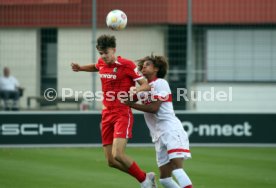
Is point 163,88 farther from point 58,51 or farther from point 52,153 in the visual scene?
point 58,51

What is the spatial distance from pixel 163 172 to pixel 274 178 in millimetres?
3064

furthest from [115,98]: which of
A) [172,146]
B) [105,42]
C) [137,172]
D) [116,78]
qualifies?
[172,146]

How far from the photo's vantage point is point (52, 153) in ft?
51.1

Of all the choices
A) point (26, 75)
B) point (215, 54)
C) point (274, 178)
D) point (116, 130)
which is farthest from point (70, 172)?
point (215, 54)

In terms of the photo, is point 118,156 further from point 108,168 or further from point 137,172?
point 108,168

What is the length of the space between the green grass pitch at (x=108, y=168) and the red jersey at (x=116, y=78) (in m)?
1.32

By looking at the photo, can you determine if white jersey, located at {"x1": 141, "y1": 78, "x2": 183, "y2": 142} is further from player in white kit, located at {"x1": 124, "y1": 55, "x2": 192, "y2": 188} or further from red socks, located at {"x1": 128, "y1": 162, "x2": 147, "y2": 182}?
red socks, located at {"x1": 128, "y1": 162, "x2": 147, "y2": 182}

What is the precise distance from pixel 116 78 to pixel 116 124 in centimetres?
65

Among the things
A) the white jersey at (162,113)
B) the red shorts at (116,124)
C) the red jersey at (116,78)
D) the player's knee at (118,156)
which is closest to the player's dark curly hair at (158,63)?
the white jersey at (162,113)

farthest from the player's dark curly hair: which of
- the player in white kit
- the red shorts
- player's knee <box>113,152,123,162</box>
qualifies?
player's knee <box>113,152,123,162</box>

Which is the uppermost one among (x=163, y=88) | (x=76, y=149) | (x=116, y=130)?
(x=163, y=88)

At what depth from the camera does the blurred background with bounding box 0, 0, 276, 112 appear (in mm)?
16953

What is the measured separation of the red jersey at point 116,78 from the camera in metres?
10.3

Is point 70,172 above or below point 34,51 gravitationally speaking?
below
